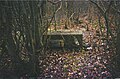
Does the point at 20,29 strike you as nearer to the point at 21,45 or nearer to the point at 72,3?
the point at 21,45

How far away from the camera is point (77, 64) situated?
19.1ft

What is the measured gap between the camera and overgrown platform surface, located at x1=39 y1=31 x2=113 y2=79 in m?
5.22

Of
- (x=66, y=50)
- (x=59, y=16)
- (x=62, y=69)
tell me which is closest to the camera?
(x=62, y=69)

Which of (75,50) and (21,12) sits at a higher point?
(21,12)

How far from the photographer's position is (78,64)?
5.82m

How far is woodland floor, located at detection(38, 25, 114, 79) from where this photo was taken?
5.22m

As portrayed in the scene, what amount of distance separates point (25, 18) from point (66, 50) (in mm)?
2298

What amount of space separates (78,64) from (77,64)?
23mm

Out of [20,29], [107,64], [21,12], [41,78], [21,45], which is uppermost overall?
[21,12]

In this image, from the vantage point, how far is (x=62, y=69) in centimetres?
556

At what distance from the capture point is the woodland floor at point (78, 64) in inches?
205

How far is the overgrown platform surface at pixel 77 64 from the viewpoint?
522 centimetres

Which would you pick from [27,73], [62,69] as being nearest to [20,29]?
[27,73]

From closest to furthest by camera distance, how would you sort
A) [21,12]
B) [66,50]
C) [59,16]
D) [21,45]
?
1. [21,12]
2. [21,45]
3. [66,50]
4. [59,16]
